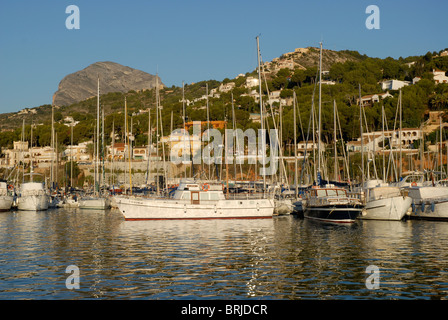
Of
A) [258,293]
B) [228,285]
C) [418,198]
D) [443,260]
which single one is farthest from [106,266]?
[418,198]

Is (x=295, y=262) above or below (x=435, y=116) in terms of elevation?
below

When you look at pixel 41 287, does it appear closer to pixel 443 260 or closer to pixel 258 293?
pixel 258 293

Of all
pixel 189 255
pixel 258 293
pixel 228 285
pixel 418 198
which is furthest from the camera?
pixel 418 198

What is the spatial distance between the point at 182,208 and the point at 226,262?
726 inches

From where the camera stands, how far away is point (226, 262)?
65.7ft

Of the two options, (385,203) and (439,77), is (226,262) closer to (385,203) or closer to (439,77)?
(385,203)

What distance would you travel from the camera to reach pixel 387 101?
107 m

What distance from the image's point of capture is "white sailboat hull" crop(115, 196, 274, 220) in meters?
38.1

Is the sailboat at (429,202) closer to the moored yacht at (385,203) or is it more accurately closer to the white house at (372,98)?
the moored yacht at (385,203)

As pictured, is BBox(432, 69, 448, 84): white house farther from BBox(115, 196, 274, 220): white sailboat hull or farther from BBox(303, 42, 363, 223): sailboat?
BBox(115, 196, 274, 220): white sailboat hull

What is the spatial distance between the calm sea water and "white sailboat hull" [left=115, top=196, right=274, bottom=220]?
4.39 meters

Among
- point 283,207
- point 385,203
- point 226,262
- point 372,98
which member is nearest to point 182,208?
point 283,207

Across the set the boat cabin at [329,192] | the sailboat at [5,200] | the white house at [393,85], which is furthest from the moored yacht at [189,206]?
the white house at [393,85]

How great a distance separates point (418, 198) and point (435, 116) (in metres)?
69.1
